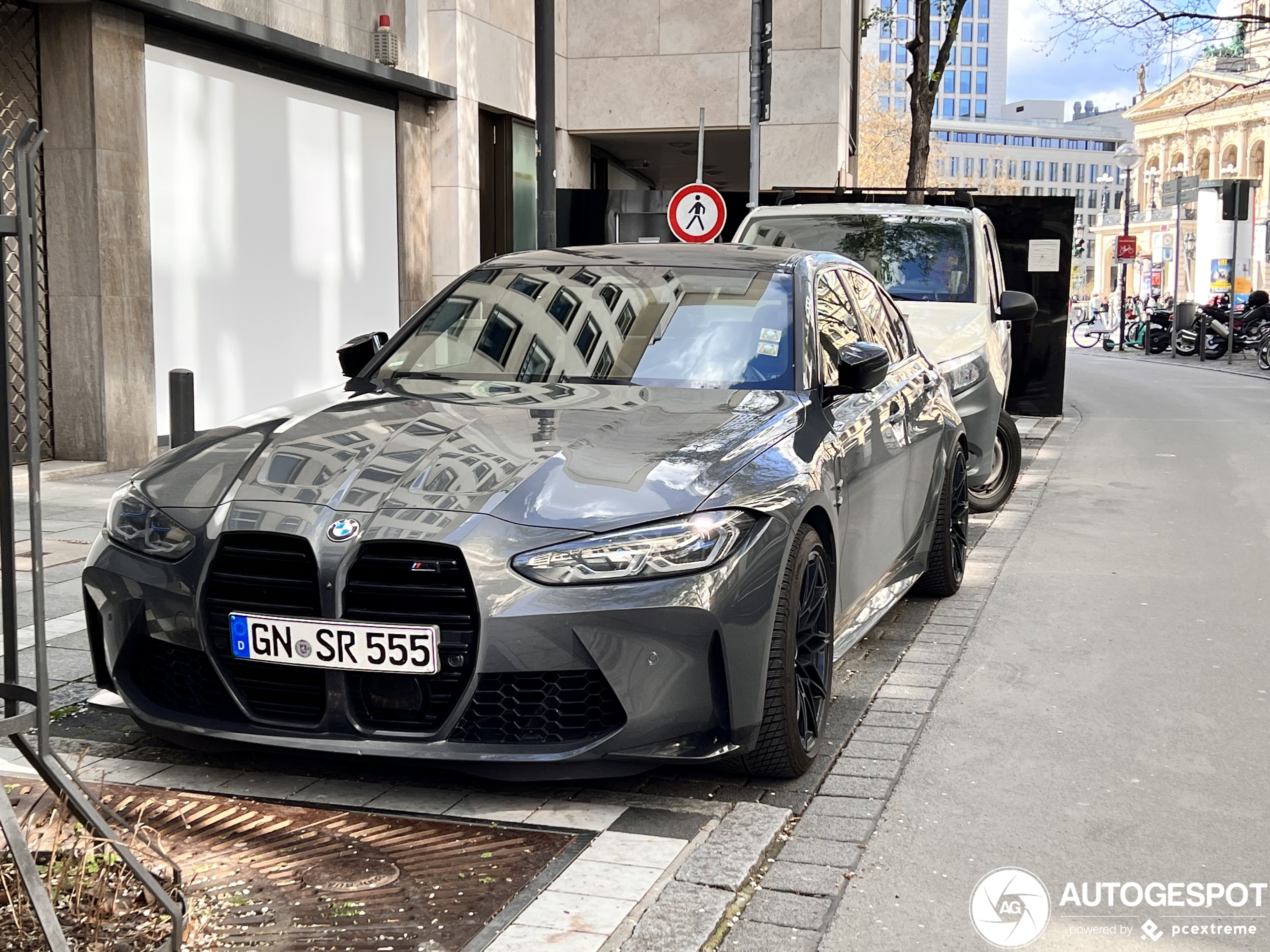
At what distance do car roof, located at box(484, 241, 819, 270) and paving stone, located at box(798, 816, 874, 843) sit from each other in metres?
2.24

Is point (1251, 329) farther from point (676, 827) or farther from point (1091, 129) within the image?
point (1091, 129)

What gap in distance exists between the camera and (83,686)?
5289 mm

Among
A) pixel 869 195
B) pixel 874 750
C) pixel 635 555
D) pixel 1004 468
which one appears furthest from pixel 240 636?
pixel 869 195

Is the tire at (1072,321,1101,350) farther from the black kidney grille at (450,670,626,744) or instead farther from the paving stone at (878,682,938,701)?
the black kidney grille at (450,670,626,744)

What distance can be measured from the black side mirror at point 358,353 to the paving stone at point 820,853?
2.53 m

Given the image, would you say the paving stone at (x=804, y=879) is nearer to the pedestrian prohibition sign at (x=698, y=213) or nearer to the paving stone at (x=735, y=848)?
the paving stone at (x=735, y=848)

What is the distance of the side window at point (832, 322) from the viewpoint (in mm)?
5332

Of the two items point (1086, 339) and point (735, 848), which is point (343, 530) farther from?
point (1086, 339)

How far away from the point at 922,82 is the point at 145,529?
64.0 ft

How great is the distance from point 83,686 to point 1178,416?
53.1ft

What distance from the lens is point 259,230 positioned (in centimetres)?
1381

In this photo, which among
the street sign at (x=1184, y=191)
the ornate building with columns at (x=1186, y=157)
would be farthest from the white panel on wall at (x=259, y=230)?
the ornate building with columns at (x=1186, y=157)

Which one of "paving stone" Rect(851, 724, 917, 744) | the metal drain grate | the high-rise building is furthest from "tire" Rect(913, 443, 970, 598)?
the high-rise building


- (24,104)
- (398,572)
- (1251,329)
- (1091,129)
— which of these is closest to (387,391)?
(398,572)
